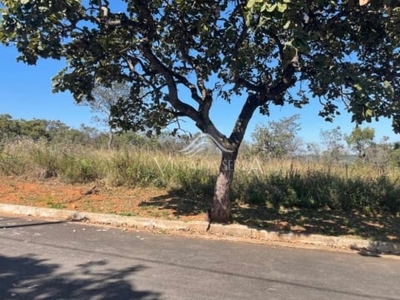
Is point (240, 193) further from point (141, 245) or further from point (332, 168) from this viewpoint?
point (141, 245)

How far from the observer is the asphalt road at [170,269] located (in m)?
4.57

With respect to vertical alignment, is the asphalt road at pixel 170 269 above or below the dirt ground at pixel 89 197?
below

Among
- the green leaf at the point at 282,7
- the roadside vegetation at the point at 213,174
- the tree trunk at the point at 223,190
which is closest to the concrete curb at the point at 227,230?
the tree trunk at the point at 223,190

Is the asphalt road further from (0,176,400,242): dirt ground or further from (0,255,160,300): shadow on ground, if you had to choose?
(0,176,400,242): dirt ground

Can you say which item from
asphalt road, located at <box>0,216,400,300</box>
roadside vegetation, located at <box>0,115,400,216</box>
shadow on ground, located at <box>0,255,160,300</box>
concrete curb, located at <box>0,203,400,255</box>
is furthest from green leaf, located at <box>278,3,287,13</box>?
roadside vegetation, located at <box>0,115,400,216</box>

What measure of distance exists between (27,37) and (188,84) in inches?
137

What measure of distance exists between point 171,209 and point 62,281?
4.95m

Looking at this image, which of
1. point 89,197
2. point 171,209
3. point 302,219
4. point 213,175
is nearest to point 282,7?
point 302,219

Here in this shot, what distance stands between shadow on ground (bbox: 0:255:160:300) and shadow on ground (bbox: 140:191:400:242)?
3.79m

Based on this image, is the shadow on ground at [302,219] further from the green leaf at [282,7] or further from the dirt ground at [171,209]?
the green leaf at [282,7]

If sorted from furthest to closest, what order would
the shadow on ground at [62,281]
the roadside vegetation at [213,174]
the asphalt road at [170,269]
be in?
the roadside vegetation at [213,174]
the asphalt road at [170,269]
the shadow on ground at [62,281]

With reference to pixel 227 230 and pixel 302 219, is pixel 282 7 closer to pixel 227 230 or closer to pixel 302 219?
pixel 227 230

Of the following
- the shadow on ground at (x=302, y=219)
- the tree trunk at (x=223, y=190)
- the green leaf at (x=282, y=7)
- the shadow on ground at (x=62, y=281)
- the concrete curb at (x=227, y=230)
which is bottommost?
the shadow on ground at (x=62, y=281)

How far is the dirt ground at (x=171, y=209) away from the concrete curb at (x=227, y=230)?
0.43m
